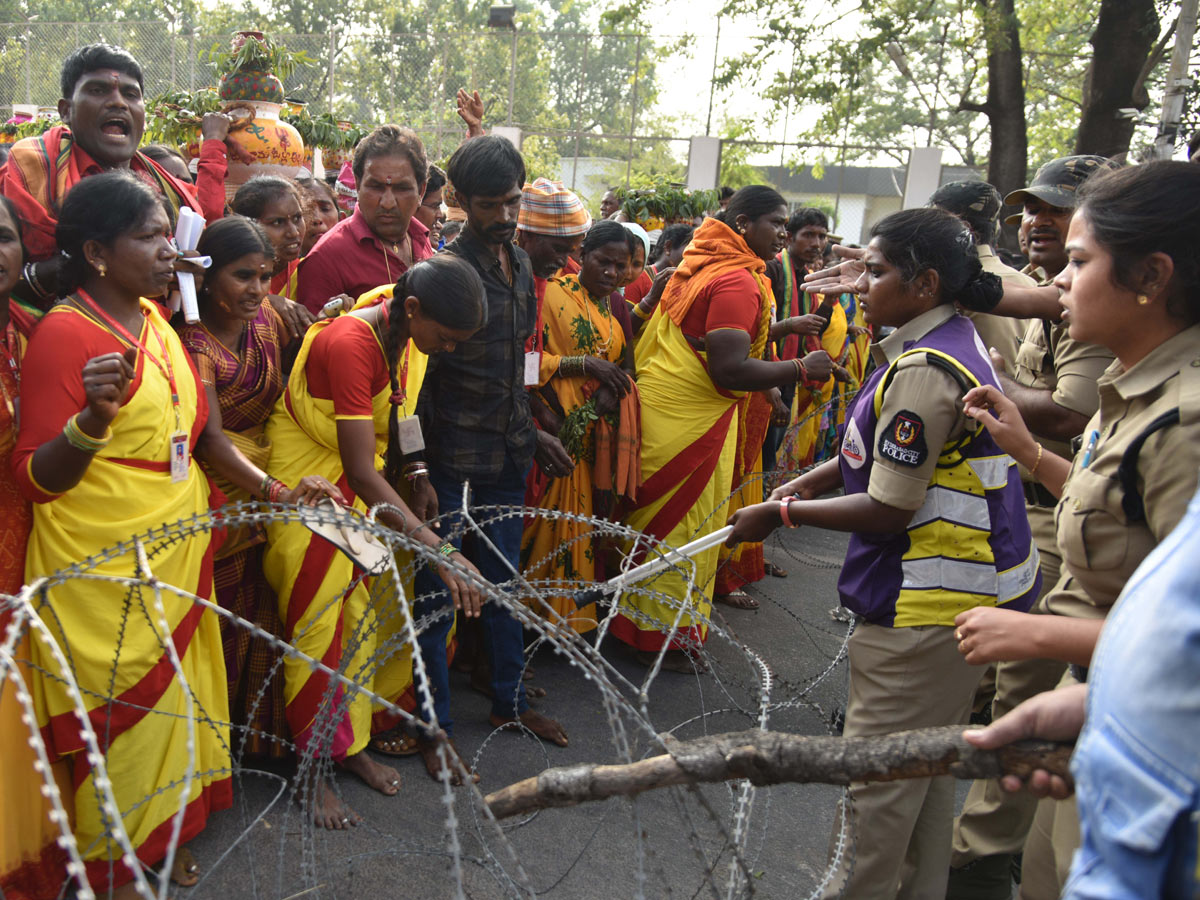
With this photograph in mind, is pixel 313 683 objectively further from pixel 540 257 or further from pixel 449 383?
pixel 540 257

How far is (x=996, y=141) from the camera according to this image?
11703mm

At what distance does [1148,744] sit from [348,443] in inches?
88.4

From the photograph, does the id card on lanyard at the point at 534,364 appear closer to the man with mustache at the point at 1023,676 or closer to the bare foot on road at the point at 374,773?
the bare foot on road at the point at 374,773

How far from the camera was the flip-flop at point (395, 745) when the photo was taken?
3.21 m

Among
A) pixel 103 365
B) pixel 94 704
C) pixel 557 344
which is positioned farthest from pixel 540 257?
pixel 94 704

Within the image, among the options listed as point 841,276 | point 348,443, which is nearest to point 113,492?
point 348,443

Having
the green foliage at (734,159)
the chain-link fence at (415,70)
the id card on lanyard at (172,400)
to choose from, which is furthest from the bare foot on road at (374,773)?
the green foliage at (734,159)

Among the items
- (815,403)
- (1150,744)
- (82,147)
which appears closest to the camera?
(1150,744)

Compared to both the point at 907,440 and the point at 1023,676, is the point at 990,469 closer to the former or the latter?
the point at 907,440

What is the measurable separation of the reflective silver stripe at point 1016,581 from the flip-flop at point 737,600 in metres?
2.91

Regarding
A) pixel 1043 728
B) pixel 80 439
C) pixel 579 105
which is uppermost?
pixel 579 105

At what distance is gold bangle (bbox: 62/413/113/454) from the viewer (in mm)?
2021

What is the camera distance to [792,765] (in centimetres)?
138

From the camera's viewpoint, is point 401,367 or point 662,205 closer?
point 401,367
